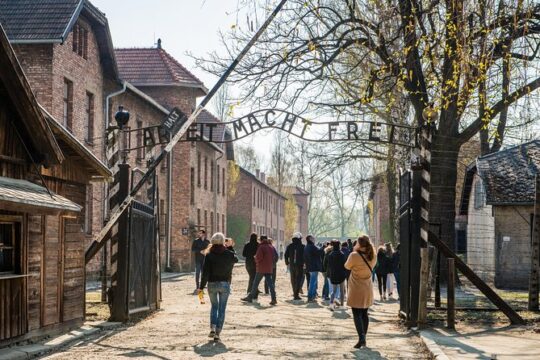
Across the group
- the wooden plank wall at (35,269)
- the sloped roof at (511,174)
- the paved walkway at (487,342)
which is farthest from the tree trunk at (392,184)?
the wooden plank wall at (35,269)

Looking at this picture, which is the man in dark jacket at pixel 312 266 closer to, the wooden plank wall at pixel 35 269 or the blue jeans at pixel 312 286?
the blue jeans at pixel 312 286

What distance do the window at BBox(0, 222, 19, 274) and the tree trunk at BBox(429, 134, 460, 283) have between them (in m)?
13.9

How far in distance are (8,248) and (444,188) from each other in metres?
14.7

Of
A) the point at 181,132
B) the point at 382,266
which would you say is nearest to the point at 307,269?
the point at 382,266

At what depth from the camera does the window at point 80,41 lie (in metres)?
31.1

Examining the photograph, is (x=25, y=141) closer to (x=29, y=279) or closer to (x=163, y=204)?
(x=29, y=279)

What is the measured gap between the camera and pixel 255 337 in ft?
48.1

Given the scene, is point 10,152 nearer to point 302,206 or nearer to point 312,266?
point 312,266

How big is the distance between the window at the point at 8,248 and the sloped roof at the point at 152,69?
114 feet

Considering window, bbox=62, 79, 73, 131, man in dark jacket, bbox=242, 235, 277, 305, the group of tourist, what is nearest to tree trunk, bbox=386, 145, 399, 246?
the group of tourist

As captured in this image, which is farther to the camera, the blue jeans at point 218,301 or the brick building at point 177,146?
the brick building at point 177,146

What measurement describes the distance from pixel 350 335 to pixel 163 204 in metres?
31.4

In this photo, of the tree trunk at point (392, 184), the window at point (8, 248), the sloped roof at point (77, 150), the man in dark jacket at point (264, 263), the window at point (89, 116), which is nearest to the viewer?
the window at point (8, 248)

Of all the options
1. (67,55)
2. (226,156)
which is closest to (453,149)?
(67,55)
